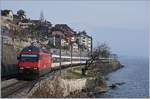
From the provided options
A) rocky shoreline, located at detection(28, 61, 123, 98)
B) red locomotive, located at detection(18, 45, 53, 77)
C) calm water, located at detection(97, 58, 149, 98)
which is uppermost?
red locomotive, located at detection(18, 45, 53, 77)

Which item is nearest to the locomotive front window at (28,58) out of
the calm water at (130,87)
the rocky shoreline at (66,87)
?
the rocky shoreline at (66,87)

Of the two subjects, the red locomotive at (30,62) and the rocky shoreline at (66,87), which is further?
the red locomotive at (30,62)

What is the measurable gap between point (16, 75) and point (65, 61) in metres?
29.1

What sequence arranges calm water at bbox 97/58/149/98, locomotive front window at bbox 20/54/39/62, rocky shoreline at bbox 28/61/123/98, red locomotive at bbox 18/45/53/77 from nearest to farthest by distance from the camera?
rocky shoreline at bbox 28/61/123/98 < red locomotive at bbox 18/45/53/77 < locomotive front window at bbox 20/54/39/62 < calm water at bbox 97/58/149/98

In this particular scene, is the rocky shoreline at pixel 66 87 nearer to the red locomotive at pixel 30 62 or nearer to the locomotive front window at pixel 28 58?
the red locomotive at pixel 30 62

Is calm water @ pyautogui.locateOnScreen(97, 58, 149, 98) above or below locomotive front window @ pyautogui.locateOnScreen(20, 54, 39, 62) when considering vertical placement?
below

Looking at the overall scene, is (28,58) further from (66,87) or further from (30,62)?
(66,87)

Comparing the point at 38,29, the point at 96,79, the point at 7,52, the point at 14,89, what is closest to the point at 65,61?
the point at 96,79

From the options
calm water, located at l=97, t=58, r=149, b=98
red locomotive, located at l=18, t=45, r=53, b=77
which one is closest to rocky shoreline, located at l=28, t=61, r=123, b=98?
red locomotive, located at l=18, t=45, r=53, b=77

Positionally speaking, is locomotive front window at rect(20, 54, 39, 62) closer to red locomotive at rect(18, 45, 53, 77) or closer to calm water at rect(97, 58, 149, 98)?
red locomotive at rect(18, 45, 53, 77)

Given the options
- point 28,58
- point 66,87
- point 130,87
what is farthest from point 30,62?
point 130,87

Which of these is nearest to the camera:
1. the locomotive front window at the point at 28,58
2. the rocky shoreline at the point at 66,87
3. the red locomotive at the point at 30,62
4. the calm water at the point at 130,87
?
the rocky shoreline at the point at 66,87

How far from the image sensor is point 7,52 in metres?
36.6

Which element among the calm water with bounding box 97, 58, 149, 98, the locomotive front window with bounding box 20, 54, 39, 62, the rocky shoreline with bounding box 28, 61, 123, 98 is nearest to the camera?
the rocky shoreline with bounding box 28, 61, 123, 98
